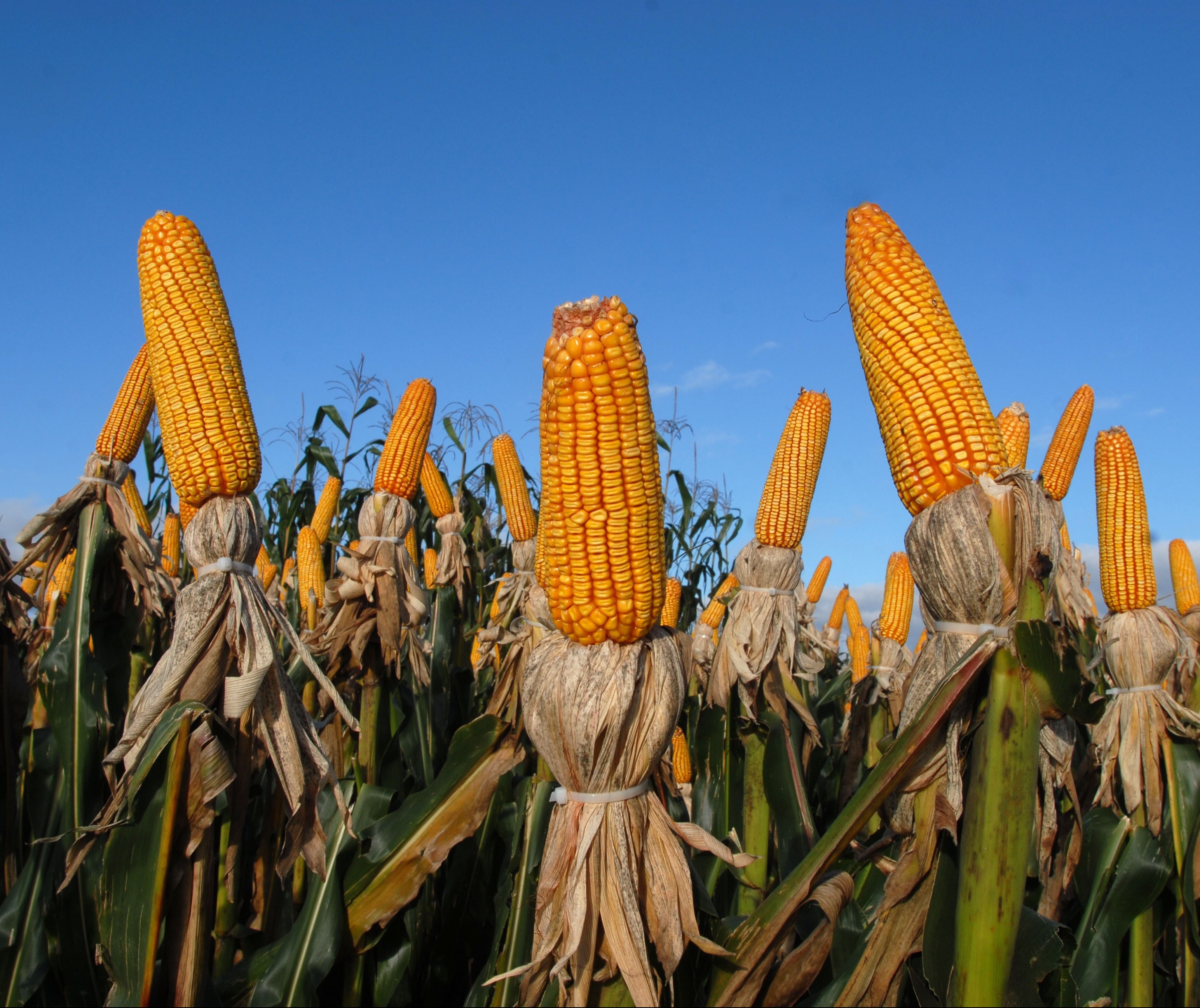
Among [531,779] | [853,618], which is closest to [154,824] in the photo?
[531,779]

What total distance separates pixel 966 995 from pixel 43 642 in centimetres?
682

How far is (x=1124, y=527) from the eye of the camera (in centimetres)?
482

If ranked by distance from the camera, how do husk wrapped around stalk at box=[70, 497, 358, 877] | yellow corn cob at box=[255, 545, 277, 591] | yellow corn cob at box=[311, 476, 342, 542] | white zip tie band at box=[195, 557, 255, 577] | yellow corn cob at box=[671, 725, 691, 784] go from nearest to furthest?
1. husk wrapped around stalk at box=[70, 497, 358, 877]
2. white zip tie band at box=[195, 557, 255, 577]
3. yellow corn cob at box=[671, 725, 691, 784]
4. yellow corn cob at box=[255, 545, 277, 591]
5. yellow corn cob at box=[311, 476, 342, 542]

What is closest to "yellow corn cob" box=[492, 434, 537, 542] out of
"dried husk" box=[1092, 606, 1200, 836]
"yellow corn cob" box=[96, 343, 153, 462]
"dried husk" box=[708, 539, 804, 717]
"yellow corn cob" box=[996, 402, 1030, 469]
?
"dried husk" box=[708, 539, 804, 717]

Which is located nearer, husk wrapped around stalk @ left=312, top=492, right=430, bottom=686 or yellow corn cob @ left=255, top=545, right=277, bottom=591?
husk wrapped around stalk @ left=312, top=492, right=430, bottom=686

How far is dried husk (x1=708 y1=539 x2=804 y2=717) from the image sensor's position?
539cm

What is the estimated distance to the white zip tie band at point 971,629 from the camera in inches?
88.0

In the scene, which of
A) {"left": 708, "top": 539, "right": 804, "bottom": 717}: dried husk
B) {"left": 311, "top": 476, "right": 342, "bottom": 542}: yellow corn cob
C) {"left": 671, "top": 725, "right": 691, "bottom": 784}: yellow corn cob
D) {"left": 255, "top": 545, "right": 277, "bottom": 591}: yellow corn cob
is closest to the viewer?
{"left": 708, "top": 539, "right": 804, "bottom": 717}: dried husk

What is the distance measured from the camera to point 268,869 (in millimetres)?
3988

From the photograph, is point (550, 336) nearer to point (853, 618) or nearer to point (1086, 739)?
point (1086, 739)

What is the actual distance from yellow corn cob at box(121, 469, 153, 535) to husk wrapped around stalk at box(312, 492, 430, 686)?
46.5 inches

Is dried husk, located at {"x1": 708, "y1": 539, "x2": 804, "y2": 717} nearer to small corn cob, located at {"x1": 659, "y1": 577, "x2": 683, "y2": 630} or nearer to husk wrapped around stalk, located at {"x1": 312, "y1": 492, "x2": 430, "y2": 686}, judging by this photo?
small corn cob, located at {"x1": 659, "y1": 577, "x2": 683, "y2": 630}

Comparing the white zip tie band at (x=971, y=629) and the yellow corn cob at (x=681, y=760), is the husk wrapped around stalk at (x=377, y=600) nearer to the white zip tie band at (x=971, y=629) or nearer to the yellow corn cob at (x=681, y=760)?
the yellow corn cob at (x=681, y=760)

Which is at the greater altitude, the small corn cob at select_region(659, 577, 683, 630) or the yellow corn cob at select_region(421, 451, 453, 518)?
the yellow corn cob at select_region(421, 451, 453, 518)
